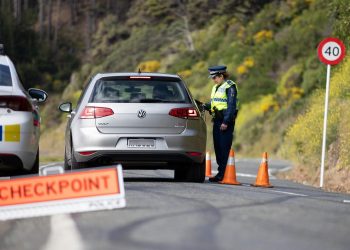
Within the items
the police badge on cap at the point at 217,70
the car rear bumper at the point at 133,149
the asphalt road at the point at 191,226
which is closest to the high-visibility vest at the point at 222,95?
the police badge on cap at the point at 217,70

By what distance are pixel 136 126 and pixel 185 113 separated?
732 millimetres

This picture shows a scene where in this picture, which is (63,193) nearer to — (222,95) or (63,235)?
(63,235)

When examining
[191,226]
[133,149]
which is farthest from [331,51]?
[191,226]

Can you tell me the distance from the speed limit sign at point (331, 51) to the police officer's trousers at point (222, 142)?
13.4 feet

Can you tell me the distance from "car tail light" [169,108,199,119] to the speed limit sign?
588cm

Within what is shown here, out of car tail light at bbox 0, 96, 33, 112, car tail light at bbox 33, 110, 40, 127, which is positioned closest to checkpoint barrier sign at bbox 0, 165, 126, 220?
car tail light at bbox 0, 96, 33, 112

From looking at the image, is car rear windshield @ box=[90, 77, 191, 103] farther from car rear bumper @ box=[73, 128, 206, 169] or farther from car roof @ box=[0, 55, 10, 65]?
car roof @ box=[0, 55, 10, 65]

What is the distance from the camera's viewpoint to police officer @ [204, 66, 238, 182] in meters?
16.0

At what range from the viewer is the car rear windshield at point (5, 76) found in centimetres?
1195

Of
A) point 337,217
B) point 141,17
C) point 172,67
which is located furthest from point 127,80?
point 141,17

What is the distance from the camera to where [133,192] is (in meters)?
11.9

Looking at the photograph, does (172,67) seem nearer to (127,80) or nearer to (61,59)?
(61,59)

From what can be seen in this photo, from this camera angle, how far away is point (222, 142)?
1623 cm

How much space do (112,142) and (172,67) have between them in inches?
2075
